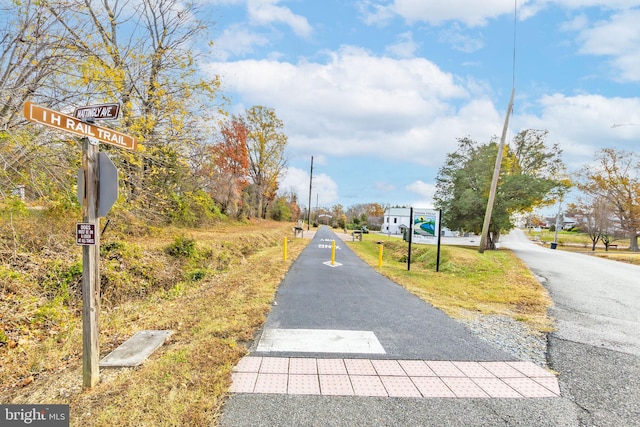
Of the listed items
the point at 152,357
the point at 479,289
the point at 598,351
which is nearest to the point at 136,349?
the point at 152,357

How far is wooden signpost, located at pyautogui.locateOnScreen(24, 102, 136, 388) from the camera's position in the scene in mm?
2596

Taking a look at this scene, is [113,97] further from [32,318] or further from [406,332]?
[406,332]

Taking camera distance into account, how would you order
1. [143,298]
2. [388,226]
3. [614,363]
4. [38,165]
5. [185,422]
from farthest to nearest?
1. [388,226]
2. [143,298]
3. [38,165]
4. [614,363]
5. [185,422]

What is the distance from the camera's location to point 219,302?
551 centimetres

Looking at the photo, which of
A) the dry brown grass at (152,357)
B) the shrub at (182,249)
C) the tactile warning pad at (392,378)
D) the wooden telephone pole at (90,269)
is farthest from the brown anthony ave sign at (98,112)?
the shrub at (182,249)

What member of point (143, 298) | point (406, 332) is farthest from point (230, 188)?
point (406, 332)

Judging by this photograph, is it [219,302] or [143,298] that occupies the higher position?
[219,302]

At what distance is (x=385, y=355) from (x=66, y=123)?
397 cm

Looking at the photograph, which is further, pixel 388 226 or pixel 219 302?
pixel 388 226

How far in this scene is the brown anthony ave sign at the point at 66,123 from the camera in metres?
2.42

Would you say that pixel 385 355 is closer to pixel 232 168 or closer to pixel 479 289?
pixel 479 289

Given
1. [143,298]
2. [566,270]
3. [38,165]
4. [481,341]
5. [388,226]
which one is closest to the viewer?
[481,341]

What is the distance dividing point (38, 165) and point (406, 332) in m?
6.92
